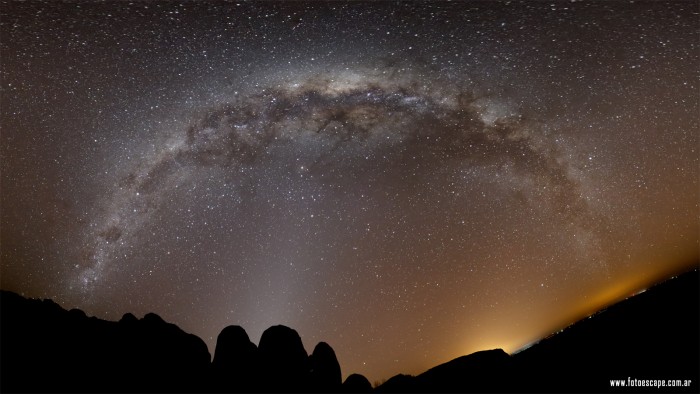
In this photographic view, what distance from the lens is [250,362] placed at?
15070mm

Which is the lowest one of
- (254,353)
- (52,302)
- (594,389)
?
(594,389)

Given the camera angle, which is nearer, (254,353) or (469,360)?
(254,353)

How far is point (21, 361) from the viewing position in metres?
11.3

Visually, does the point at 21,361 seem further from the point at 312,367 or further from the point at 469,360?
the point at 469,360

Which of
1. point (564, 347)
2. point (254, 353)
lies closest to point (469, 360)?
point (564, 347)

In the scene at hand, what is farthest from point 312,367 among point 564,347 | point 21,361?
point 564,347

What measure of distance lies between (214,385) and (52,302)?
7.12m

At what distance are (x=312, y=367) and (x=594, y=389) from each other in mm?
9878

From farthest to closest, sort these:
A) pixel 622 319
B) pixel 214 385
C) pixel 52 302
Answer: pixel 622 319
pixel 52 302
pixel 214 385

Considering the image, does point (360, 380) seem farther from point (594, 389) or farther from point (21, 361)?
point (21, 361)

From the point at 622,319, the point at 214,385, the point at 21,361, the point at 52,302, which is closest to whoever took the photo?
the point at 21,361

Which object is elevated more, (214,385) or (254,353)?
(254,353)

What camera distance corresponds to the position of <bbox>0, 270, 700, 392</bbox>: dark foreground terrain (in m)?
12.0

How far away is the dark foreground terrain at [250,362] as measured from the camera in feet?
39.4
